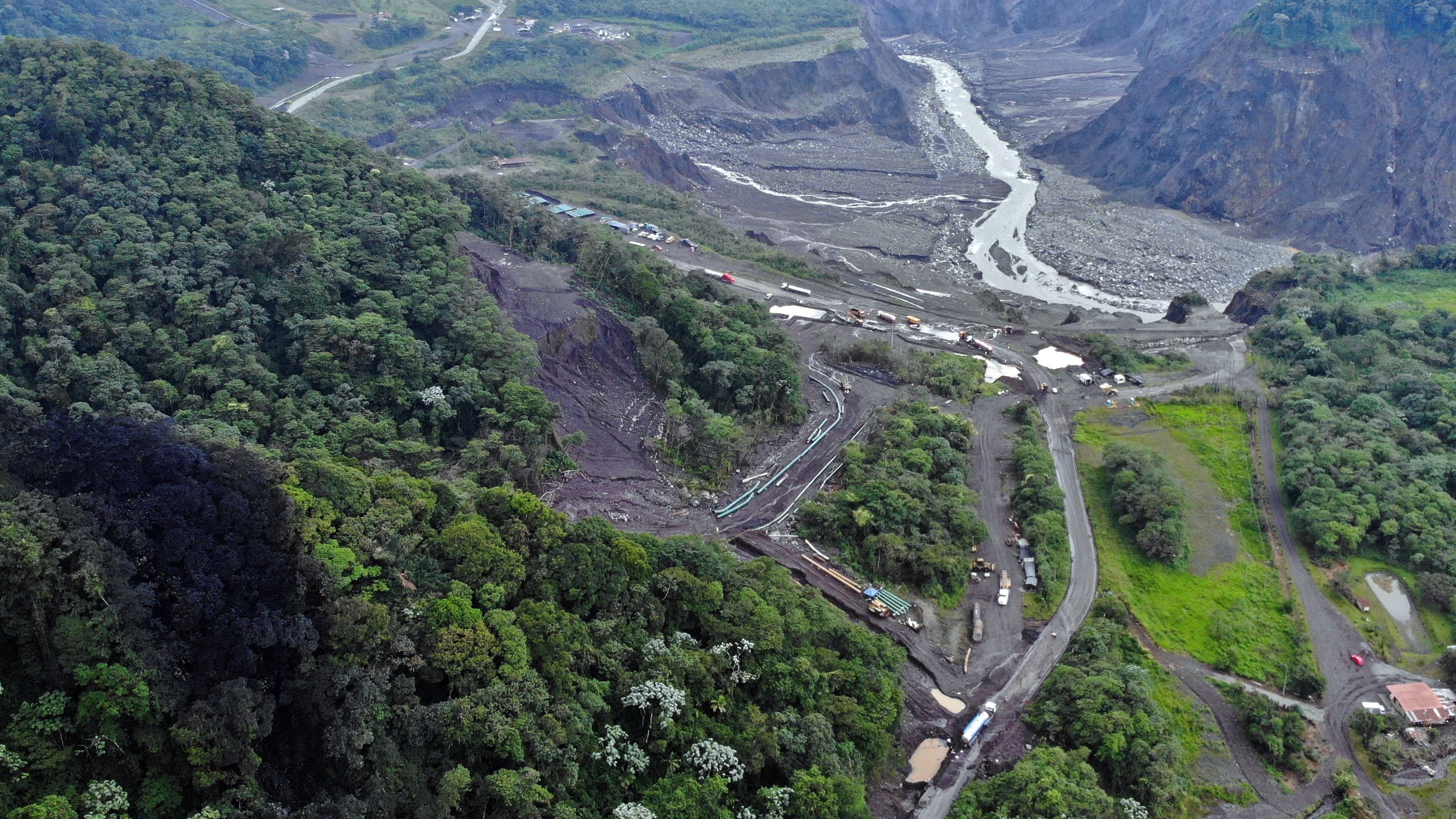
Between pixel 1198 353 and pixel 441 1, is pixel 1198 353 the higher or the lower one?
the lower one

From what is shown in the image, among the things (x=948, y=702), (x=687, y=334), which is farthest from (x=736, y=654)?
(x=687, y=334)

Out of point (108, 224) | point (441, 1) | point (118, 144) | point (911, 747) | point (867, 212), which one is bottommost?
point (911, 747)

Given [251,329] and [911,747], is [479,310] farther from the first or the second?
[911,747]

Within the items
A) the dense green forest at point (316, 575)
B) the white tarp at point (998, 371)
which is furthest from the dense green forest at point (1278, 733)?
the white tarp at point (998, 371)

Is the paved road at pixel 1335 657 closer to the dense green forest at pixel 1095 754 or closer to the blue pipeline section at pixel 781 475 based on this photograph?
the dense green forest at pixel 1095 754

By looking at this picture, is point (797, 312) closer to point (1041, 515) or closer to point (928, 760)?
point (1041, 515)

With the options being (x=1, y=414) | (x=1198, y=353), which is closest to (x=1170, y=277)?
(x=1198, y=353)

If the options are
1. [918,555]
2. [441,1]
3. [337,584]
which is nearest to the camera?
[337,584]
